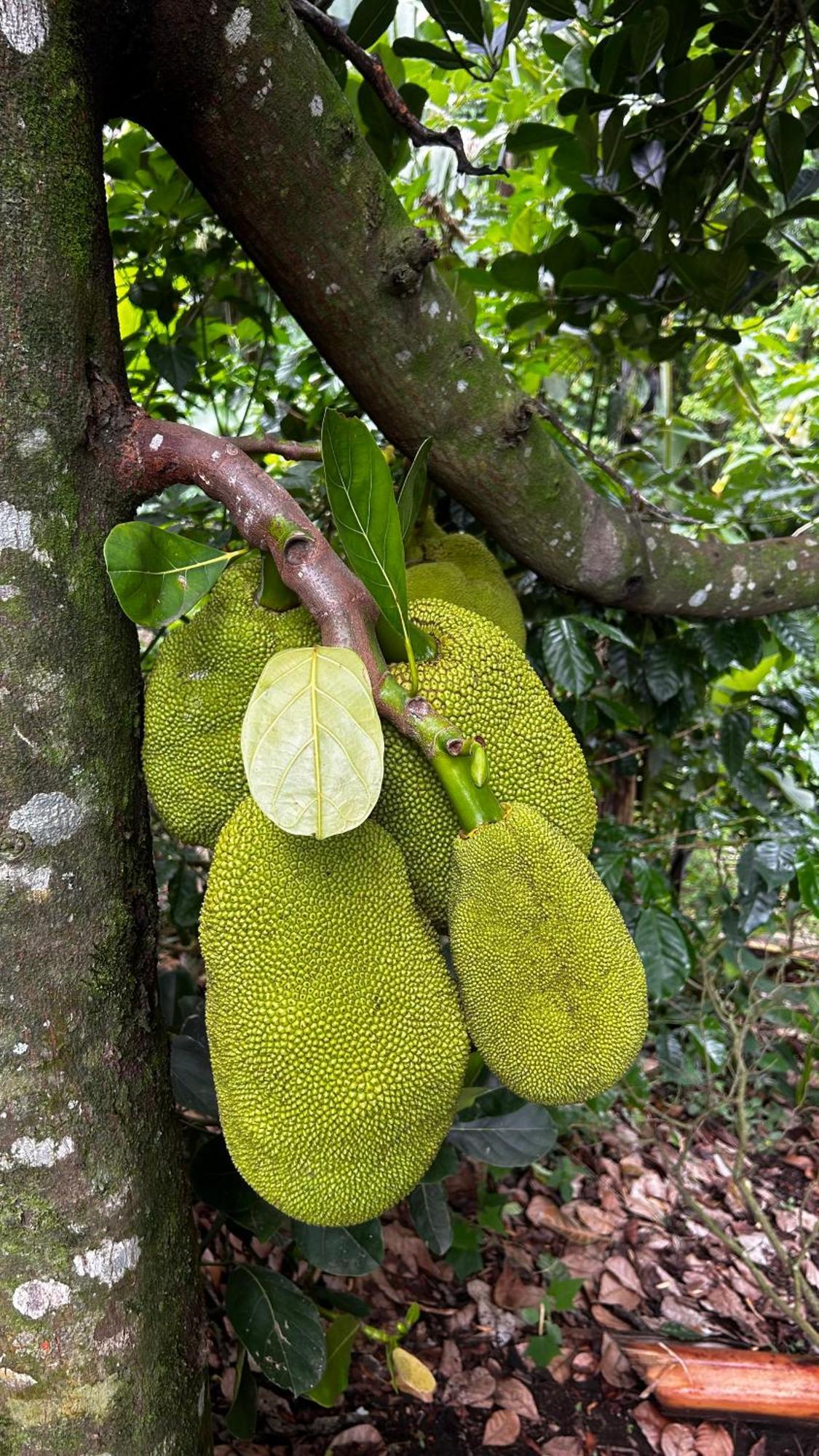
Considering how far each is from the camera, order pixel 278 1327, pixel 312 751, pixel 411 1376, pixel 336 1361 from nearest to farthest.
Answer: pixel 312 751 < pixel 278 1327 < pixel 336 1361 < pixel 411 1376

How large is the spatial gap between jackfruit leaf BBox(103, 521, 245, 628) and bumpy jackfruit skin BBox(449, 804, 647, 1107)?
29 centimetres

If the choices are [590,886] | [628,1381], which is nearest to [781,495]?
[590,886]

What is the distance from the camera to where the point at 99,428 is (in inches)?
26.8

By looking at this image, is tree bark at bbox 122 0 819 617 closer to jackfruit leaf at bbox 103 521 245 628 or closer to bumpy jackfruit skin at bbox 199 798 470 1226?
jackfruit leaf at bbox 103 521 245 628

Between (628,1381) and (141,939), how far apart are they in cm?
141

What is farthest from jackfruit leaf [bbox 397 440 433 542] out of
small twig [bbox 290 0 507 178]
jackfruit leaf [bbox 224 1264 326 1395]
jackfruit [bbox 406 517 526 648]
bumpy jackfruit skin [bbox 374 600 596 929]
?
jackfruit leaf [bbox 224 1264 326 1395]

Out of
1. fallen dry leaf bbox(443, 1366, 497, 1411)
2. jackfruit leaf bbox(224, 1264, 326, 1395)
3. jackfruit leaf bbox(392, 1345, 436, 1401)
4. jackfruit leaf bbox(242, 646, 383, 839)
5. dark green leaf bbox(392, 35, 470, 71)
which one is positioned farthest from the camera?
fallen dry leaf bbox(443, 1366, 497, 1411)

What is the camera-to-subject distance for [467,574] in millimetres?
1141

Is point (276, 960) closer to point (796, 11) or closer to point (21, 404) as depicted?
point (21, 404)

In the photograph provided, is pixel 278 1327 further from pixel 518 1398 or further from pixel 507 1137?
pixel 518 1398

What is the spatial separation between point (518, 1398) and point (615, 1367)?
200 millimetres

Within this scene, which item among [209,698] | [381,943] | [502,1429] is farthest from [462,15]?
[502,1429]

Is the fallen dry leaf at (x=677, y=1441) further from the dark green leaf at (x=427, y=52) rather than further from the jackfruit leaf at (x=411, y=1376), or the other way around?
the dark green leaf at (x=427, y=52)

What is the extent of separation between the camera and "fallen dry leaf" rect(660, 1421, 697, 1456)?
4.62ft
